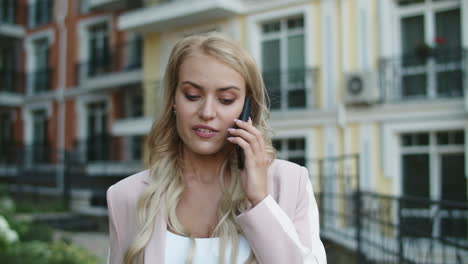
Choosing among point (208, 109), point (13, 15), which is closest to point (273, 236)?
point (208, 109)

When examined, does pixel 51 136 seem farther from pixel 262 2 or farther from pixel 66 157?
pixel 262 2

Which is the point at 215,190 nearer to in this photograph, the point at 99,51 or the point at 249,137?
the point at 249,137

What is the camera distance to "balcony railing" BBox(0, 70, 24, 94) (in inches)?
790

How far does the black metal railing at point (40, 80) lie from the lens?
19266 mm

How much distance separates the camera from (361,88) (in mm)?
10125

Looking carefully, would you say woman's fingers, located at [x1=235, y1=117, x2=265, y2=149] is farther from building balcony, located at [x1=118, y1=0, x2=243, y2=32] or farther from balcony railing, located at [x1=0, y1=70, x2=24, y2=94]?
balcony railing, located at [x1=0, y1=70, x2=24, y2=94]

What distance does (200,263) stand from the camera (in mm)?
1523

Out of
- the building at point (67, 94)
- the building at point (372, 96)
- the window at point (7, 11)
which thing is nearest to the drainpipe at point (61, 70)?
the building at point (67, 94)

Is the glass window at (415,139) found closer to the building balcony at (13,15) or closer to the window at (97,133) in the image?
the window at (97,133)

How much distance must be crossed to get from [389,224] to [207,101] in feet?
13.2

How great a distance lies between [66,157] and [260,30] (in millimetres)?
7716

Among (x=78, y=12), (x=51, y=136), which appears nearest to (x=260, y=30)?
(x=78, y=12)

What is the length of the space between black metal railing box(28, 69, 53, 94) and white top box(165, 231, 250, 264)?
19097mm

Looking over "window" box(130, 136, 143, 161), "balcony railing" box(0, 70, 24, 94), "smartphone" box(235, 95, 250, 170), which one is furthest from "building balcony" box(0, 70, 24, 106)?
"smartphone" box(235, 95, 250, 170)
